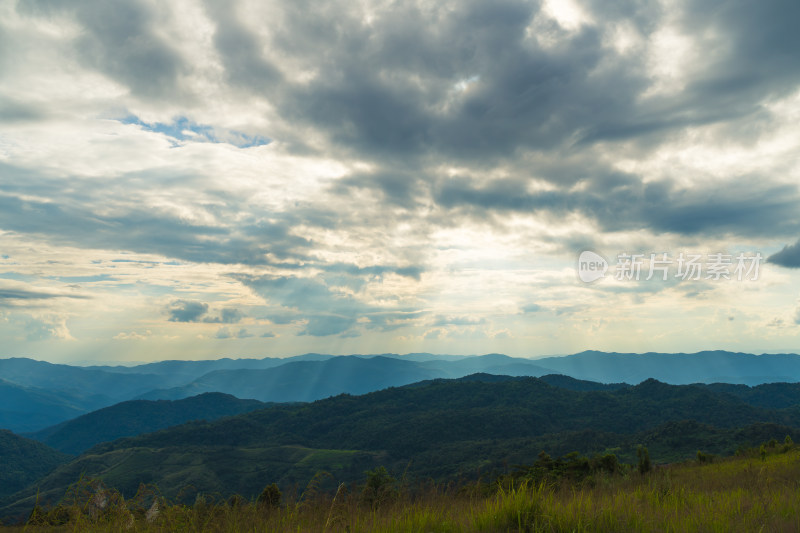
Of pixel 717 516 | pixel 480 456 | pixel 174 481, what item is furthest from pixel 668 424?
pixel 174 481

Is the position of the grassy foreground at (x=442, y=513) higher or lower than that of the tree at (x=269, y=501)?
higher

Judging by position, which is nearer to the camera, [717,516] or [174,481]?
[717,516]

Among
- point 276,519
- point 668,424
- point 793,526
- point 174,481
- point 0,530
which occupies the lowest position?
point 174,481

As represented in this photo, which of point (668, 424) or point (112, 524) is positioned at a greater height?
point (112, 524)

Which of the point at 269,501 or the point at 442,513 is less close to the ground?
the point at 442,513

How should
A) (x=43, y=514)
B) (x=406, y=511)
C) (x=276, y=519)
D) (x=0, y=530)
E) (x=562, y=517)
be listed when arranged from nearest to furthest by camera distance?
(x=562, y=517) → (x=406, y=511) → (x=276, y=519) → (x=43, y=514) → (x=0, y=530)

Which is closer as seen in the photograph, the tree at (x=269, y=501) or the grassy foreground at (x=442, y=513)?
the grassy foreground at (x=442, y=513)

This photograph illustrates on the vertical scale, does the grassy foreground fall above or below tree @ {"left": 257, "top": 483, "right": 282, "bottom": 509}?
above

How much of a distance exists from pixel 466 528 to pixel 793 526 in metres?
4.28

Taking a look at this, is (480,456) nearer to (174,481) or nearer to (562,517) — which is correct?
(174,481)

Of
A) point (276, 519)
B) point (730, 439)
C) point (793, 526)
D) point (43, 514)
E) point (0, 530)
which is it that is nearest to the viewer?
point (793, 526)

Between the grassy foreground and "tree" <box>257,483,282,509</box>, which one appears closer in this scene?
the grassy foreground

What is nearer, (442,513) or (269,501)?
(442,513)

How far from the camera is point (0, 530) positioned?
1614 cm
